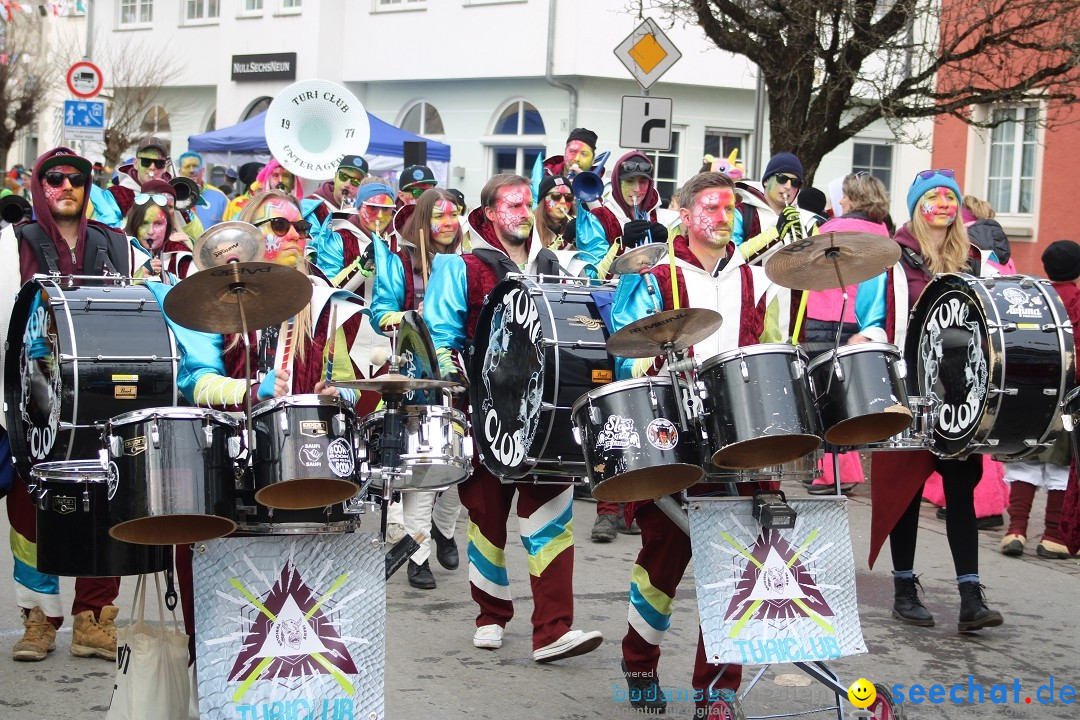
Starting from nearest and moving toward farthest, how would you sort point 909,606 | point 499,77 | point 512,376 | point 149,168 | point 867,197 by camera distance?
point 512,376 → point 909,606 → point 867,197 → point 149,168 → point 499,77

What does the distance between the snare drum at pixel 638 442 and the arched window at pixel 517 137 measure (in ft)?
68.7

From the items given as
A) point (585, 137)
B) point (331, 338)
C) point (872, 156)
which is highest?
point (872, 156)

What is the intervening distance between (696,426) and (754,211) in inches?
166

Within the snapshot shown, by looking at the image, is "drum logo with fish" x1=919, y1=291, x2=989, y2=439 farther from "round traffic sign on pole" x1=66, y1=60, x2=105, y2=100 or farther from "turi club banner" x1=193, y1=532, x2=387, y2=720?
"round traffic sign on pole" x1=66, y1=60, x2=105, y2=100

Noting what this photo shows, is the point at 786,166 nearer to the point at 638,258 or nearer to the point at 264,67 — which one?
the point at 638,258

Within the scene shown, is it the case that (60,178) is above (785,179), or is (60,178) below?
below

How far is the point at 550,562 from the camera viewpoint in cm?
607

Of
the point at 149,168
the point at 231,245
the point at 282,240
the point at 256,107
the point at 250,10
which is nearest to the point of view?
the point at 231,245

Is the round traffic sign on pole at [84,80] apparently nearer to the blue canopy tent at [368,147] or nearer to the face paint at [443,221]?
the blue canopy tent at [368,147]

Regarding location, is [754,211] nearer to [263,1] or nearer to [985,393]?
[985,393]

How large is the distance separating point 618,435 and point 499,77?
21678 mm

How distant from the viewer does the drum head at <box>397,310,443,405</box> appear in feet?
18.2

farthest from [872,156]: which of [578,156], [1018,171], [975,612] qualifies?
[975,612]

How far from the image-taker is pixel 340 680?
4469 mm
